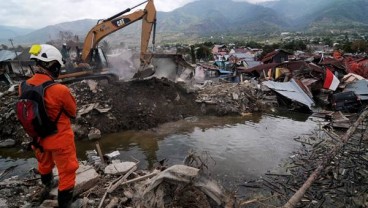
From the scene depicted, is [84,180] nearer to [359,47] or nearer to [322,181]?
[322,181]

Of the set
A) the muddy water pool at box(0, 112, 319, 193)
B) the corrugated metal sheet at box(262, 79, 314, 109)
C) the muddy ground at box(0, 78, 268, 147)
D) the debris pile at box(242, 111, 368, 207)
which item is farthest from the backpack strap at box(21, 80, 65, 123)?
the corrugated metal sheet at box(262, 79, 314, 109)

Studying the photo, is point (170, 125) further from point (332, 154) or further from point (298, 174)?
point (332, 154)

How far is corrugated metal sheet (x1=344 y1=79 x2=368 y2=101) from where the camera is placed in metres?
12.1

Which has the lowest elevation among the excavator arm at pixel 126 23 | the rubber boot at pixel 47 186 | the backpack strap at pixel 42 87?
the rubber boot at pixel 47 186

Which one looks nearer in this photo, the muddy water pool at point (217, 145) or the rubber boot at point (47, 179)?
the rubber boot at point (47, 179)

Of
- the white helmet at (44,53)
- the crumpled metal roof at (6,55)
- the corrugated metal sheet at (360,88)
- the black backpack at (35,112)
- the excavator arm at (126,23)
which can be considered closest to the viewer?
the black backpack at (35,112)

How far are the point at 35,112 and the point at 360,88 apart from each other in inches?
506

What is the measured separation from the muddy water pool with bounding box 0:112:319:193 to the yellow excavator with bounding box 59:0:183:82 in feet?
10.1

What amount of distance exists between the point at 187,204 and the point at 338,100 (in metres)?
10.5

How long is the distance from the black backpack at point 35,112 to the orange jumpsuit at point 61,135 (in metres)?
0.05

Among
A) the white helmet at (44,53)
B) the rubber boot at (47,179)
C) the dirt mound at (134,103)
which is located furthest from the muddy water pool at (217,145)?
the white helmet at (44,53)

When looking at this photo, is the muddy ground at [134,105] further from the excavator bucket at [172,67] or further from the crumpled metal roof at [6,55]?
the crumpled metal roof at [6,55]

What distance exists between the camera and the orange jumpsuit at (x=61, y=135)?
3.24m

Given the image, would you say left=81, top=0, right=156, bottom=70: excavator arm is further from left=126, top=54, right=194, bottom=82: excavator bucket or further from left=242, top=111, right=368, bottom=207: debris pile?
left=242, top=111, right=368, bottom=207: debris pile
